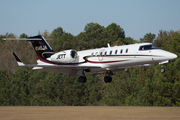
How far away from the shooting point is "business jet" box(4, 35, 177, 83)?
26928mm

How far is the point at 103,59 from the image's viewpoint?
2922 cm

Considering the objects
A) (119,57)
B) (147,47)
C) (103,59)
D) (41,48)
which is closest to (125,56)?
(119,57)

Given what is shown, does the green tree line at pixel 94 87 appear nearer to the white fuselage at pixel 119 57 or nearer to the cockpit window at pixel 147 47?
the white fuselage at pixel 119 57

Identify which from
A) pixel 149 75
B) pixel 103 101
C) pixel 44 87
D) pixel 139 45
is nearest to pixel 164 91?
pixel 149 75

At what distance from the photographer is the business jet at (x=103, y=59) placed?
2693cm

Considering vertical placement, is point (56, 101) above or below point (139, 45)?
below

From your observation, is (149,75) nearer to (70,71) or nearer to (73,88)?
(73,88)

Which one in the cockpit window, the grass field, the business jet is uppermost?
the cockpit window

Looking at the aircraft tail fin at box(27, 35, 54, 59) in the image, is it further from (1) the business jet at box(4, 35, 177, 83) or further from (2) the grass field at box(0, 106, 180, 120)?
(2) the grass field at box(0, 106, 180, 120)

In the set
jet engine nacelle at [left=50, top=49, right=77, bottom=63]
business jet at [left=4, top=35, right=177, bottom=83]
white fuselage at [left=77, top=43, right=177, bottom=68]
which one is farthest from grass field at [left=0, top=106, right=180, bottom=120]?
jet engine nacelle at [left=50, top=49, right=77, bottom=63]

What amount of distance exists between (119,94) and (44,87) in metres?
Answer: 17.2

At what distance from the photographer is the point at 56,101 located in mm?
68875

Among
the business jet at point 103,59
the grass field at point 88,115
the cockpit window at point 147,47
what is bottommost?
the grass field at point 88,115

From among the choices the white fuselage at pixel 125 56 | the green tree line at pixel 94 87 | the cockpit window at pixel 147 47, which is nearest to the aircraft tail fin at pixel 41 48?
the white fuselage at pixel 125 56
